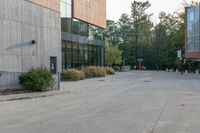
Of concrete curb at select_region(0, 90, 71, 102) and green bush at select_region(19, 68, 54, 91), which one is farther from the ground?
green bush at select_region(19, 68, 54, 91)

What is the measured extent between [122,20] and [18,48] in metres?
93.4

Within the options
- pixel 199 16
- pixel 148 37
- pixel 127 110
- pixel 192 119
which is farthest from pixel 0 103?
pixel 148 37

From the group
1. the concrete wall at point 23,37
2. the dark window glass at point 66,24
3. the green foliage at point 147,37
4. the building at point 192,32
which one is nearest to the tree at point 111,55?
the building at point 192,32

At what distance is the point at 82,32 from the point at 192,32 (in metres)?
34.7

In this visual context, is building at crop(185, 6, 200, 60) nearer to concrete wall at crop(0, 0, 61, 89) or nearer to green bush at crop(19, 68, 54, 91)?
concrete wall at crop(0, 0, 61, 89)

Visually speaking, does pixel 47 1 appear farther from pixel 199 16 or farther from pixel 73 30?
pixel 199 16

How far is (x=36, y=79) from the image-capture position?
2298 cm

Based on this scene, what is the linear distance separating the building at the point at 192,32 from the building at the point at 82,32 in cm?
2185

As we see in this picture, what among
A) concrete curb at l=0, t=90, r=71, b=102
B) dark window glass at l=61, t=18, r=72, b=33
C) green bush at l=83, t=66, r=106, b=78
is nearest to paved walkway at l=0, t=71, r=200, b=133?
concrete curb at l=0, t=90, r=71, b=102

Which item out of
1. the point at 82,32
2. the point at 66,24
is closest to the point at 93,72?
the point at 82,32

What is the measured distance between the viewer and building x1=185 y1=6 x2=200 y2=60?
7738cm

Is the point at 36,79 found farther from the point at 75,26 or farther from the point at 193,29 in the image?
the point at 193,29

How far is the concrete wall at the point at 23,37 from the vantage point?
22875 millimetres

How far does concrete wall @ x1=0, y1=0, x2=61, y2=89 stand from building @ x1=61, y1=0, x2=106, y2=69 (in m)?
15.6
